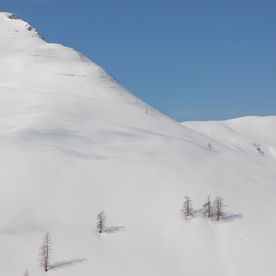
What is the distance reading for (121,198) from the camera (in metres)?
25.8

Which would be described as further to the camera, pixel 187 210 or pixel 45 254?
pixel 187 210

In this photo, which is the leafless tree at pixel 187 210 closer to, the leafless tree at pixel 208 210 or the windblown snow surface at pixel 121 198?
the windblown snow surface at pixel 121 198

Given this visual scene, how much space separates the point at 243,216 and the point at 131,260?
7197mm

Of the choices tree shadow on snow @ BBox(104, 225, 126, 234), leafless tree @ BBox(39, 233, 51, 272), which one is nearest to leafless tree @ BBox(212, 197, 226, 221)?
tree shadow on snow @ BBox(104, 225, 126, 234)

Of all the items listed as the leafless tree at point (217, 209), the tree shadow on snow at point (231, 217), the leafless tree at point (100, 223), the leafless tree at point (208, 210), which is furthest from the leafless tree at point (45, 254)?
the tree shadow on snow at point (231, 217)

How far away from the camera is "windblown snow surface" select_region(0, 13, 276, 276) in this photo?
21.1 meters

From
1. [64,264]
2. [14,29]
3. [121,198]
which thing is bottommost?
[64,264]

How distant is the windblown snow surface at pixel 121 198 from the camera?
2106 centimetres

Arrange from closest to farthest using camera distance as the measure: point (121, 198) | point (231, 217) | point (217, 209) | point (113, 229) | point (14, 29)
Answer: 1. point (113, 229)
2. point (217, 209)
3. point (231, 217)
4. point (121, 198)
5. point (14, 29)

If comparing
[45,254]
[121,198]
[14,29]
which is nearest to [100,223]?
[121,198]

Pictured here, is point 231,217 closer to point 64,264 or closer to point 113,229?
point 113,229

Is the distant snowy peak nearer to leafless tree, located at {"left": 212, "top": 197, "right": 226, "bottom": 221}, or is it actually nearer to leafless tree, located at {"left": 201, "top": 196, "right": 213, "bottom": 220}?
leafless tree, located at {"left": 201, "top": 196, "right": 213, "bottom": 220}

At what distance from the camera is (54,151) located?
98.5 ft

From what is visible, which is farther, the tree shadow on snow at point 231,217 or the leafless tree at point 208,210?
the tree shadow on snow at point 231,217
